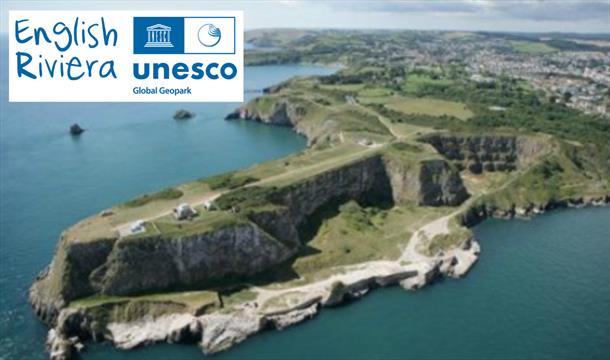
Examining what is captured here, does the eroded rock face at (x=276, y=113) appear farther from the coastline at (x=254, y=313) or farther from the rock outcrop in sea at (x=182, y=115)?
the coastline at (x=254, y=313)

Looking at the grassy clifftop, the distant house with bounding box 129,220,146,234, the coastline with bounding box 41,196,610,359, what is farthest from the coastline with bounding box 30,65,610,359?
the distant house with bounding box 129,220,146,234

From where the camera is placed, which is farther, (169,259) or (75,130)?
(75,130)

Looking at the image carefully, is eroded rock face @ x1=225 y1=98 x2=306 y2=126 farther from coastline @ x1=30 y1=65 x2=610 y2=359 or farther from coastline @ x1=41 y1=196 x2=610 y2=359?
coastline @ x1=41 y1=196 x2=610 y2=359

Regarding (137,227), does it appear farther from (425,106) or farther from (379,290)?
(425,106)

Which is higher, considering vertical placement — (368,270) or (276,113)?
(276,113)

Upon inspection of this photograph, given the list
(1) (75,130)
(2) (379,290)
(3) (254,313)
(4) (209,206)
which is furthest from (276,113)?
(3) (254,313)

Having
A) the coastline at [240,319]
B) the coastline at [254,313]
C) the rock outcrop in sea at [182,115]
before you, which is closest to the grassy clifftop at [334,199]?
the coastline at [254,313]
